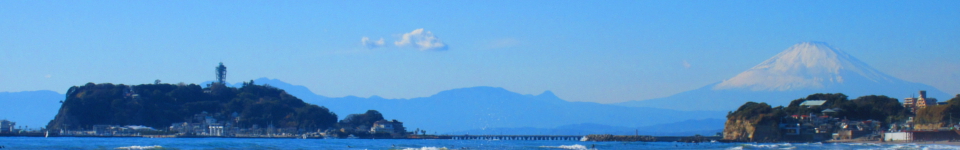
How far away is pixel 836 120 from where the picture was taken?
112m

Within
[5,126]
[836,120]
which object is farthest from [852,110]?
[5,126]

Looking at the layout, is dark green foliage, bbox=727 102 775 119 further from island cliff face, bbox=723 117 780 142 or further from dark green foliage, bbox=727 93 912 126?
island cliff face, bbox=723 117 780 142

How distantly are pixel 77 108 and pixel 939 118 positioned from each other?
13357 cm

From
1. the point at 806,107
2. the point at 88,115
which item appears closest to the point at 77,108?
the point at 88,115

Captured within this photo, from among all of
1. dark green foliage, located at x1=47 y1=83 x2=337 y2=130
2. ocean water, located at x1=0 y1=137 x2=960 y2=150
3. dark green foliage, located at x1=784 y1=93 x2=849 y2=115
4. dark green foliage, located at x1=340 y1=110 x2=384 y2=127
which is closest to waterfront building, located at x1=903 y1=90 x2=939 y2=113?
dark green foliage, located at x1=784 y1=93 x2=849 y2=115

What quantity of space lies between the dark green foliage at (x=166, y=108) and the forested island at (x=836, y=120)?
83563mm

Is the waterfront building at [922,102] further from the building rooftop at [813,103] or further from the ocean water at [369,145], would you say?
the ocean water at [369,145]

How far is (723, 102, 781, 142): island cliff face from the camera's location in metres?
108

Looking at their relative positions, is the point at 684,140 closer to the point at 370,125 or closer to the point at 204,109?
the point at 370,125

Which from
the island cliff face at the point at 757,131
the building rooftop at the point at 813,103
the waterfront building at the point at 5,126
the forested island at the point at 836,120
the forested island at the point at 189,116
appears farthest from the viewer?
the forested island at the point at 189,116

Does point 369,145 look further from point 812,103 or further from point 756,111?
point 812,103

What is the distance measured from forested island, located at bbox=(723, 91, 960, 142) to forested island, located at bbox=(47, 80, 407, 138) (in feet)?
215

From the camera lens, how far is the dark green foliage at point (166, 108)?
16475 centimetres

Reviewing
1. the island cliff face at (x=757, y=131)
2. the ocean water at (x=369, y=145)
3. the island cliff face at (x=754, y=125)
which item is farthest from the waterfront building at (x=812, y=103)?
the ocean water at (x=369, y=145)
